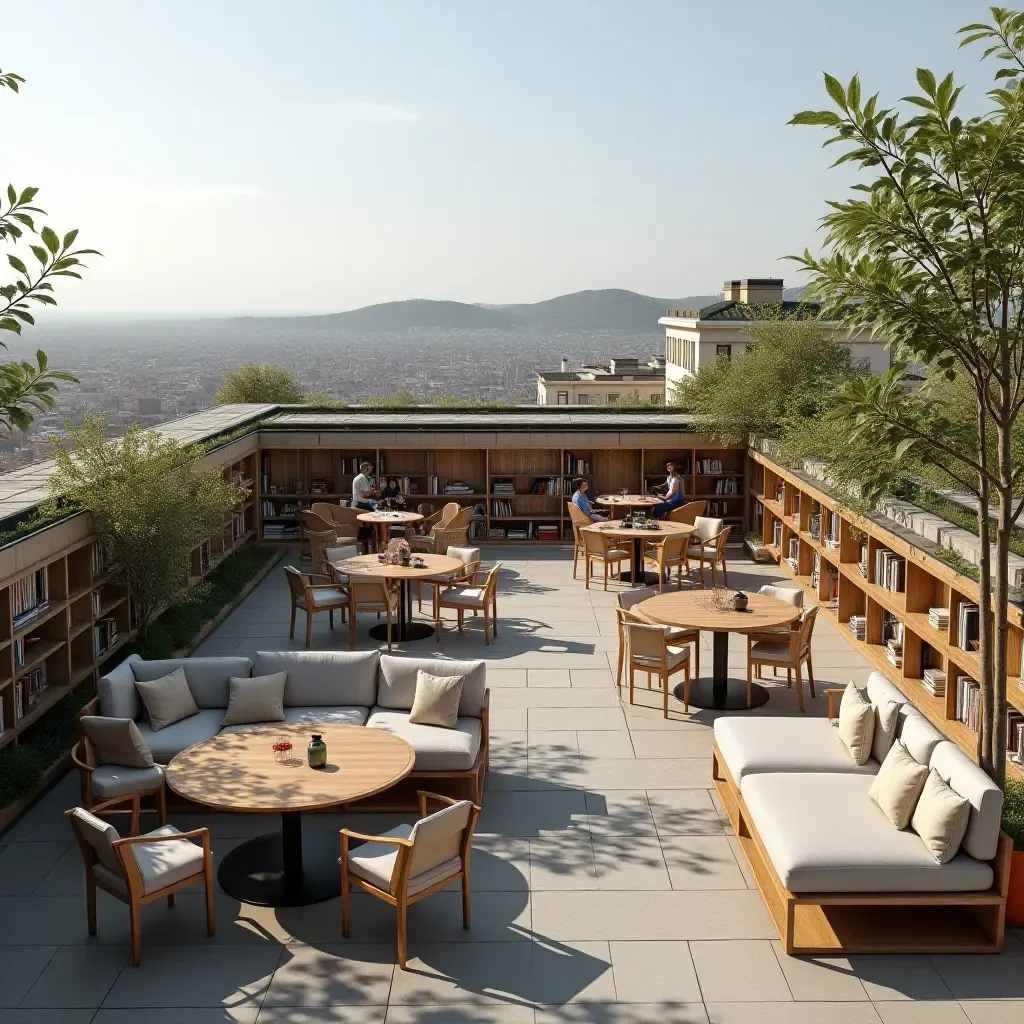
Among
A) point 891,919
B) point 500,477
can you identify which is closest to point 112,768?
point 891,919

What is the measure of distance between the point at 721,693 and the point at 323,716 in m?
3.71

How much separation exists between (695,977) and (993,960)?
161cm

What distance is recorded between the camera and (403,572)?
40.1ft

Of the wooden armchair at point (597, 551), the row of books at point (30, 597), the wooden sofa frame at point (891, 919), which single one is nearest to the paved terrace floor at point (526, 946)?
the wooden sofa frame at point (891, 919)

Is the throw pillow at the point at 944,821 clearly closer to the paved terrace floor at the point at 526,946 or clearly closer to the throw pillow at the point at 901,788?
the throw pillow at the point at 901,788


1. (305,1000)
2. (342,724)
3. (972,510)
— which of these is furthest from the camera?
(972,510)

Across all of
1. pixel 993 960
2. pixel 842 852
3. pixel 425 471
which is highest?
pixel 425 471

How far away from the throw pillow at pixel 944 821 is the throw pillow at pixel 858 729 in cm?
125

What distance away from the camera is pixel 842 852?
6.22 m

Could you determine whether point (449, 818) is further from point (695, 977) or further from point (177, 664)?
point (177, 664)

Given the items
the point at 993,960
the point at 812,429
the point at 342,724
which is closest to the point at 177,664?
the point at 342,724

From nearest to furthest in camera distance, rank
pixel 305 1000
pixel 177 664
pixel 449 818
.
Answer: pixel 305 1000 < pixel 449 818 < pixel 177 664

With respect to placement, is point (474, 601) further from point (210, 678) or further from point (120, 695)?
point (120, 695)

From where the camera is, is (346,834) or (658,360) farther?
(658,360)
